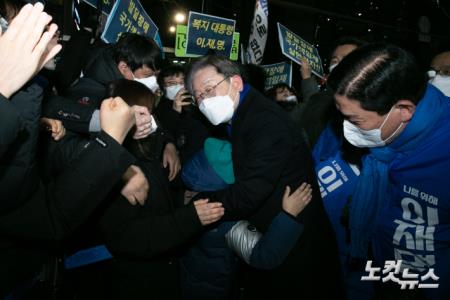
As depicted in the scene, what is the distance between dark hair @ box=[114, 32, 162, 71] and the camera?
10.6 feet

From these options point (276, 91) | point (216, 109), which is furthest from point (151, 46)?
point (276, 91)

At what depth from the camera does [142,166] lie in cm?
212

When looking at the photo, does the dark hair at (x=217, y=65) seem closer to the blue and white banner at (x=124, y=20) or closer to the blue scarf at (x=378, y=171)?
the blue scarf at (x=378, y=171)

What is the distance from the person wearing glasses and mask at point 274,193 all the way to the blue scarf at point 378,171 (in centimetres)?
20

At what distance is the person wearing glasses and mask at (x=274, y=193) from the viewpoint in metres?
2.10

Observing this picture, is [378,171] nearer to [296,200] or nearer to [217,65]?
[296,200]

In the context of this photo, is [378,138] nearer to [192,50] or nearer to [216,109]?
[216,109]

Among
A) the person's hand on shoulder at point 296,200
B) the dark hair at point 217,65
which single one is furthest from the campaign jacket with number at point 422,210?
the dark hair at point 217,65

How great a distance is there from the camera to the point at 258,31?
21.7 feet

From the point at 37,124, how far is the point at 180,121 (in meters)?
3.07

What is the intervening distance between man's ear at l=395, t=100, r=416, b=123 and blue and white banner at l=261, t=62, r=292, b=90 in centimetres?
545

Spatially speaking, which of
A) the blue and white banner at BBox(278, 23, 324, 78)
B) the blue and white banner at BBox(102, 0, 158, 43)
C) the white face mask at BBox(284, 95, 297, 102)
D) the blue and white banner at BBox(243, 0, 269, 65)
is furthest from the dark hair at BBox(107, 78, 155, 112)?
the blue and white banner at BBox(243, 0, 269, 65)

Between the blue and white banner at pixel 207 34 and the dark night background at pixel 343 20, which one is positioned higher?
the blue and white banner at pixel 207 34

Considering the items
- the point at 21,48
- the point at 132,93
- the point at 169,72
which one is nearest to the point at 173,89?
the point at 169,72
